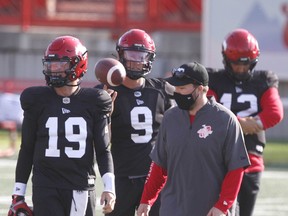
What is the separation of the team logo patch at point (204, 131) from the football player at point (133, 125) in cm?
145

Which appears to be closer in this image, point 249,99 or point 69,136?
point 69,136

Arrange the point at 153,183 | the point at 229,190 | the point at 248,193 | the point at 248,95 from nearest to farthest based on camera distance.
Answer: the point at 229,190
the point at 153,183
the point at 248,193
the point at 248,95

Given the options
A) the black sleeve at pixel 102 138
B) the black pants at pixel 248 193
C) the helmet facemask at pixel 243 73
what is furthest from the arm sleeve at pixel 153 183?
the helmet facemask at pixel 243 73

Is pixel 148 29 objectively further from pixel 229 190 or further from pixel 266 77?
pixel 229 190

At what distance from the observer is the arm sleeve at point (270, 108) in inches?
298

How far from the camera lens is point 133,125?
7148mm

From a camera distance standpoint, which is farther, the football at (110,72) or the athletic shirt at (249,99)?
the athletic shirt at (249,99)

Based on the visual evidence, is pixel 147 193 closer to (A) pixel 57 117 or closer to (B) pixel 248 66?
(A) pixel 57 117

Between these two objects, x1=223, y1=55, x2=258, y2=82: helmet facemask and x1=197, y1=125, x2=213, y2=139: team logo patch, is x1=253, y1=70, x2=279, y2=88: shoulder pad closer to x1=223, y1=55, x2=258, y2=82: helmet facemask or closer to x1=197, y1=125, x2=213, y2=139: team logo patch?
x1=223, y1=55, x2=258, y2=82: helmet facemask

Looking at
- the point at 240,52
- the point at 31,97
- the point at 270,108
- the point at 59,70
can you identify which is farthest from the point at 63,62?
the point at 270,108

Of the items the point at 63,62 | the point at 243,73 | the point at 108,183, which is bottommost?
the point at 108,183

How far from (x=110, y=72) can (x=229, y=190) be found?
142 cm

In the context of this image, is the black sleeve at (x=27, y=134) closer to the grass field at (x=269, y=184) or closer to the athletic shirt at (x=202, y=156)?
the athletic shirt at (x=202, y=156)

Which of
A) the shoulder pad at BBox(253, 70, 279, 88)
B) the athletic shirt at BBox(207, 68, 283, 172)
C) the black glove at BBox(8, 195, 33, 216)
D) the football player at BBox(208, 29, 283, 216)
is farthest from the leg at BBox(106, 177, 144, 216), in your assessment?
the shoulder pad at BBox(253, 70, 279, 88)
